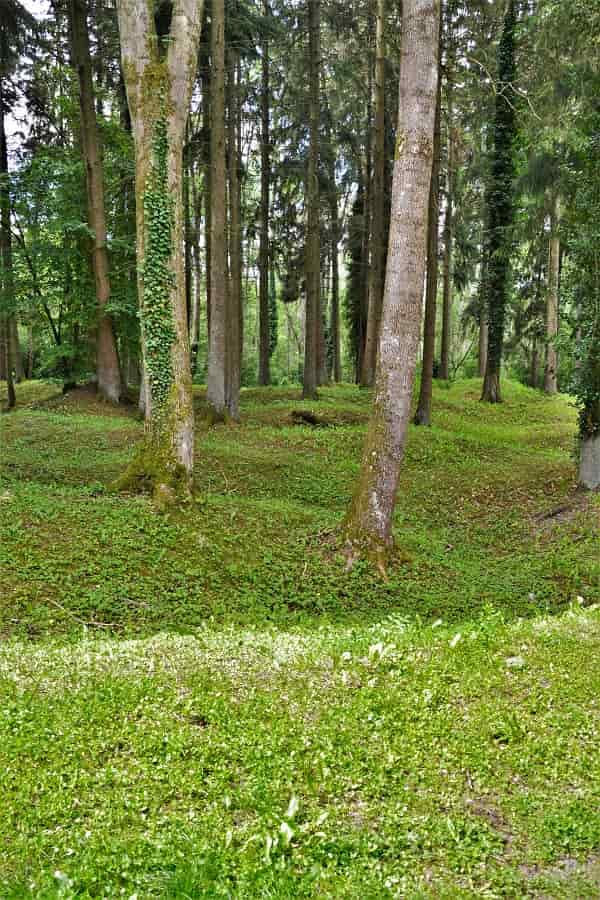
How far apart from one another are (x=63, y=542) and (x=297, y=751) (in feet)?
17.2

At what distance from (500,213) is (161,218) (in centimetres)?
1843

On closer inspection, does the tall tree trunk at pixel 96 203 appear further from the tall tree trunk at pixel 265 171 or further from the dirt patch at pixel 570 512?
the dirt patch at pixel 570 512

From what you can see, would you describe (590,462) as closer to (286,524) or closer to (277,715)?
(286,524)

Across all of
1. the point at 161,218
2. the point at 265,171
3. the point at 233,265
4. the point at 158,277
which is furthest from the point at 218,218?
the point at 265,171

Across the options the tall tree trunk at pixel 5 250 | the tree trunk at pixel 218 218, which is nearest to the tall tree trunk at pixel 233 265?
the tree trunk at pixel 218 218

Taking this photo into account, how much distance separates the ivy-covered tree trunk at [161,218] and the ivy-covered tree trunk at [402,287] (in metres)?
2.73

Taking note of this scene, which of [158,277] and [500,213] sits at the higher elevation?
[500,213]

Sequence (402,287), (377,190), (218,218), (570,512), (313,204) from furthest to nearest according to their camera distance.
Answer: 1. (377,190)
2. (313,204)
3. (218,218)
4. (570,512)
5. (402,287)

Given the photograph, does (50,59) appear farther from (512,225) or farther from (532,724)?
(532,724)

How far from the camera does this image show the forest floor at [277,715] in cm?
292

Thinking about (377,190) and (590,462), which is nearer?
(590,462)

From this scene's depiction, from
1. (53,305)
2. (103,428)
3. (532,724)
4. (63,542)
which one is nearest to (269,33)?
(53,305)

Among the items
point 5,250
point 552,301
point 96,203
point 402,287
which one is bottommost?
point 402,287

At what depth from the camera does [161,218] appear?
942cm
